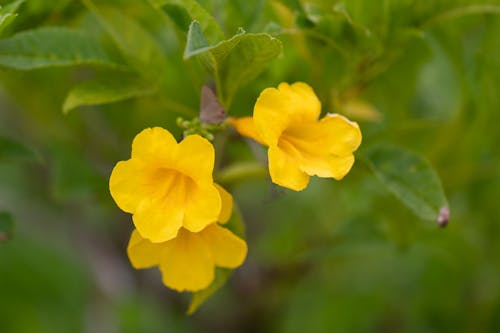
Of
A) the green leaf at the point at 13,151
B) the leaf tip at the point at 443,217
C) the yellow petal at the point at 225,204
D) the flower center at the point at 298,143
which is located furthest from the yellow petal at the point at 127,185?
the leaf tip at the point at 443,217

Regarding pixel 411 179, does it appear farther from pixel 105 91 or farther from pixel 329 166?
pixel 105 91

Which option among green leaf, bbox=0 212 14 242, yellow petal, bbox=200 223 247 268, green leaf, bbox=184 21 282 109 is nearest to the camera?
green leaf, bbox=184 21 282 109

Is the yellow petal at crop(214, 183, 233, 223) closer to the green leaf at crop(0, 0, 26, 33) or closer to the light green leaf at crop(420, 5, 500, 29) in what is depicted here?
the green leaf at crop(0, 0, 26, 33)

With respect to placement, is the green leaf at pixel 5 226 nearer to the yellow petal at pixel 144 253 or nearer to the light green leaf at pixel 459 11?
the yellow petal at pixel 144 253

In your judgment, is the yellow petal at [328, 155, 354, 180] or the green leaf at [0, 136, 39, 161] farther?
the green leaf at [0, 136, 39, 161]

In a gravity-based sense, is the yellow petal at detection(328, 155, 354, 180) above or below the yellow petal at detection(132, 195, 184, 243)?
below

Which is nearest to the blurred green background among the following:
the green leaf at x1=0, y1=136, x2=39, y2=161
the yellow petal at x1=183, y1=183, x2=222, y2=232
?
the green leaf at x1=0, y1=136, x2=39, y2=161

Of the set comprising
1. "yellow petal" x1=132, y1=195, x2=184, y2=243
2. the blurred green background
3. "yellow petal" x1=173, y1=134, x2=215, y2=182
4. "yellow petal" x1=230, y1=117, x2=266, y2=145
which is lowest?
the blurred green background
